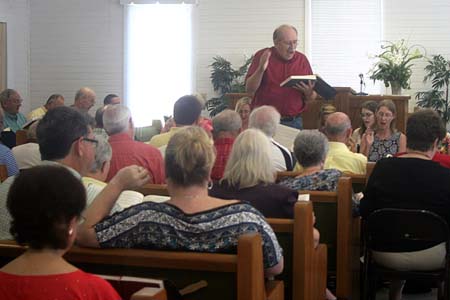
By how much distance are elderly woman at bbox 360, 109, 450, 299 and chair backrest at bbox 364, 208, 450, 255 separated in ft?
0.19

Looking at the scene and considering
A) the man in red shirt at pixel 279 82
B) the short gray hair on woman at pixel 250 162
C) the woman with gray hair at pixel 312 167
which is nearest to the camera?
the short gray hair on woman at pixel 250 162

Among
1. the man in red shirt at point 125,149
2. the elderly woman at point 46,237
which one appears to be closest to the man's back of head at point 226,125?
the man in red shirt at point 125,149

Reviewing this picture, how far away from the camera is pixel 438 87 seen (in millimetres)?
10344

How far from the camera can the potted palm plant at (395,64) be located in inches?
355

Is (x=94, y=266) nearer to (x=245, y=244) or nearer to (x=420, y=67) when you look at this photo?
(x=245, y=244)

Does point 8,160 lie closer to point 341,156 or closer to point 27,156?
point 27,156

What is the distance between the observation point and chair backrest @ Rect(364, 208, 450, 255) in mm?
3389

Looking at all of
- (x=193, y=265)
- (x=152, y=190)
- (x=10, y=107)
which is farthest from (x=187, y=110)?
(x=10, y=107)

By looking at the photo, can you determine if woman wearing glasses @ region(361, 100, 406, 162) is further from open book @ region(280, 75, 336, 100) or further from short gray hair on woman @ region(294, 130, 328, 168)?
short gray hair on woman @ region(294, 130, 328, 168)

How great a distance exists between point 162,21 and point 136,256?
9454 mm

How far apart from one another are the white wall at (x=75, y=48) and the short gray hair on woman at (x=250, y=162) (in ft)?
27.5

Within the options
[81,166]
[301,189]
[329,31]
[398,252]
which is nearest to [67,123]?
[81,166]

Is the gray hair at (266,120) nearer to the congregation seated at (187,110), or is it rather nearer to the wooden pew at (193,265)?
the congregation seated at (187,110)

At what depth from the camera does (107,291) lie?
164 cm
